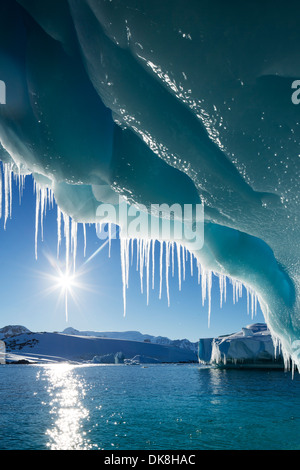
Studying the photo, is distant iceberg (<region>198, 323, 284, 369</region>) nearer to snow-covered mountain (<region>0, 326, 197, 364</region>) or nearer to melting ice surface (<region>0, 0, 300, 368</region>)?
melting ice surface (<region>0, 0, 300, 368</region>)

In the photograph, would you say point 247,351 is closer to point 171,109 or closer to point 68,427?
point 68,427

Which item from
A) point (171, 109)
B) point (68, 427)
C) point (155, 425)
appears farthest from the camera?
point (68, 427)

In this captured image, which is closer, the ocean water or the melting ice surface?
the melting ice surface

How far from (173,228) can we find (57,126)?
3.62m

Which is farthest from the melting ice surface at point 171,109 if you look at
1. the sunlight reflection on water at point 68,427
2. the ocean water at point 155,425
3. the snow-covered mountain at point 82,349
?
the snow-covered mountain at point 82,349

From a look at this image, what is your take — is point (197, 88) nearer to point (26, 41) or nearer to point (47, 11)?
point (47, 11)

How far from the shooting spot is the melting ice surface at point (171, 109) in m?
3.13

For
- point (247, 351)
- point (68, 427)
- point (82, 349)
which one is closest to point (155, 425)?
point (68, 427)

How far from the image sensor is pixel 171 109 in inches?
168

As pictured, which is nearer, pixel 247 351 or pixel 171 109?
pixel 171 109

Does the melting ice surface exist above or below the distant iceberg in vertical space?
above

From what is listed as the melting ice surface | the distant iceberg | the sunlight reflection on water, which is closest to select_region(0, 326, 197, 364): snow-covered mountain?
the distant iceberg

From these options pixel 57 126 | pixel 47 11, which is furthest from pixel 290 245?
pixel 47 11

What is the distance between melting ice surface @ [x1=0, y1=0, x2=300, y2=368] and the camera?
313 centimetres
